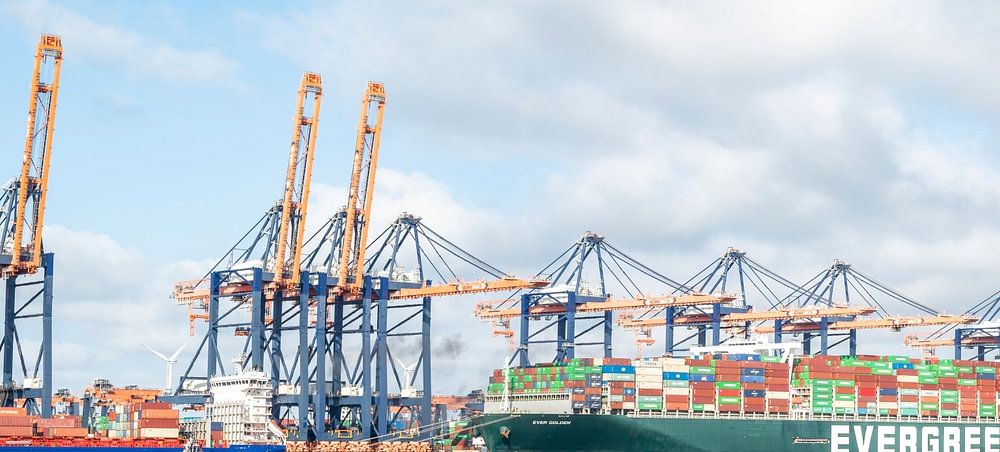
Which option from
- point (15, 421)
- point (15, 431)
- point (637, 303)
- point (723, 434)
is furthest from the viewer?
point (637, 303)

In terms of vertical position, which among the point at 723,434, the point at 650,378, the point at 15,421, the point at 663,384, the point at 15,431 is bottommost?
the point at 15,431

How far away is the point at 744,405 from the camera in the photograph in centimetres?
9131

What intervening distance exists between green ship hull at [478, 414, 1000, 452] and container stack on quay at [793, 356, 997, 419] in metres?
0.86

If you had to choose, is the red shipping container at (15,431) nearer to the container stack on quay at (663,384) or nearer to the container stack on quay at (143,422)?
the container stack on quay at (143,422)

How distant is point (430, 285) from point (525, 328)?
13591 mm

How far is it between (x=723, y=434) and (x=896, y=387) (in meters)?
12.8

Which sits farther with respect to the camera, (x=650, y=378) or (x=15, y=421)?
(x=650, y=378)

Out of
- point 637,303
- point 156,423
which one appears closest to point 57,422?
point 156,423

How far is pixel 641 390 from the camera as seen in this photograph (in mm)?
89188

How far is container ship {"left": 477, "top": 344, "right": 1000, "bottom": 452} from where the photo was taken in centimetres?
8862

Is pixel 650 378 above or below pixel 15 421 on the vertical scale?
above

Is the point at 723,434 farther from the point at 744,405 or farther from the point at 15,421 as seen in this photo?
the point at 15,421

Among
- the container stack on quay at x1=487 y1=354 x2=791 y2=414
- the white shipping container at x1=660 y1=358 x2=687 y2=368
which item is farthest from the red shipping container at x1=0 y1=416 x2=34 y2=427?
the white shipping container at x1=660 y1=358 x2=687 y2=368

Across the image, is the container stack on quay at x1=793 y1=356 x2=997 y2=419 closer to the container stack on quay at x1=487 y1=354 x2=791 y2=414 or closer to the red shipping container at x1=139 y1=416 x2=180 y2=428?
the container stack on quay at x1=487 y1=354 x2=791 y2=414
